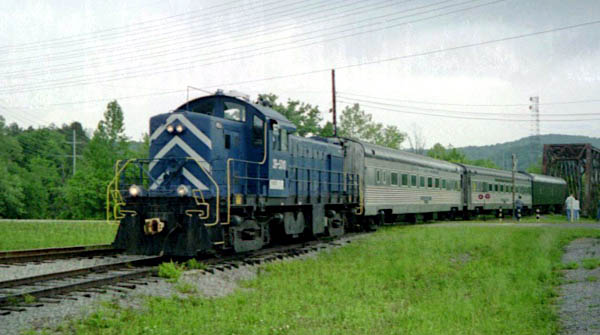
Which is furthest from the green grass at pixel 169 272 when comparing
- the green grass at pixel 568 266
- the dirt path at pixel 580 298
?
the green grass at pixel 568 266

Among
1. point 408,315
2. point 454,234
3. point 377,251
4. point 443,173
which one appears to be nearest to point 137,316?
point 408,315

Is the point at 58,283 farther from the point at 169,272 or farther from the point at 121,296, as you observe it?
the point at 169,272

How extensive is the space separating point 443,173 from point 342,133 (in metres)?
46.5

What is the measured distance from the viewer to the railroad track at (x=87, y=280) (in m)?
7.25

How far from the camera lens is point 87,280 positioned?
891cm

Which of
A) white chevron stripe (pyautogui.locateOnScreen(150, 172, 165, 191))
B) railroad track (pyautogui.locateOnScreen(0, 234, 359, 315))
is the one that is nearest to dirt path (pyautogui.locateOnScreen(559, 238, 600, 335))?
railroad track (pyautogui.locateOnScreen(0, 234, 359, 315))

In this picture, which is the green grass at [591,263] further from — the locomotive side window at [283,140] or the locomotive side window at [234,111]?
the locomotive side window at [234,111]

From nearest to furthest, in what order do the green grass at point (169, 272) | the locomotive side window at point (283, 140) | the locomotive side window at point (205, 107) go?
the green grass at point (169, 272) → the locomotive side window at point (205, 107) → the locomotive side window at point (283, 140)

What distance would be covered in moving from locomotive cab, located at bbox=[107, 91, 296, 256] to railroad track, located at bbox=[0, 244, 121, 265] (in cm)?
156

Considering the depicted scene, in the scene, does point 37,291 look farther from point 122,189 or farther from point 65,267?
point 122,189

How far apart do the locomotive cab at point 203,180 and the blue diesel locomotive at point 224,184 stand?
0.07ft

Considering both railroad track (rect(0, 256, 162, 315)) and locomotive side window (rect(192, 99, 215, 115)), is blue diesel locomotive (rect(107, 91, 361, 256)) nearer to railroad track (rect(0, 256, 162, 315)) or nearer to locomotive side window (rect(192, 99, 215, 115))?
locomotive side window (rect(192, 99, 215, 115))

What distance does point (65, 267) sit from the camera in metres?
10.7

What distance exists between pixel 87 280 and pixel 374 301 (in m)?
4.97
